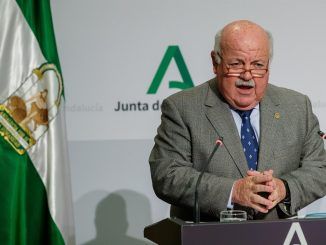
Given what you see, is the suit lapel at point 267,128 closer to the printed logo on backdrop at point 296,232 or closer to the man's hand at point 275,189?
the man's hand at point 275,189

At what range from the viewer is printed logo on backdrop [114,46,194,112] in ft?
14.3

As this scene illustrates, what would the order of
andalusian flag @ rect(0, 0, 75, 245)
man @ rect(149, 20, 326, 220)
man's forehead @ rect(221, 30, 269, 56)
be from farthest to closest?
1. andalusian flag @ rect(0, 0, 75, 245)
2. man's forehead @ rect(221, 30, 269, 56)
3. man @ rect(149, 20, 326, 220)

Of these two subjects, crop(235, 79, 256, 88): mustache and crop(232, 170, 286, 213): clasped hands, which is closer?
crop(232, 170, 286, 213): clasped hands

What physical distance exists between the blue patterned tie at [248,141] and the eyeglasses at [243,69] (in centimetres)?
24

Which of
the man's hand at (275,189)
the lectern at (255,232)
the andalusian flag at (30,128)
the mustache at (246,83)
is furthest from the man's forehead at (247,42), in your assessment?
the lectern at (255,232)

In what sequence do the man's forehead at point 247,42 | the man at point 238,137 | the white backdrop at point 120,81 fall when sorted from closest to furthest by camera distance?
the man at point 238,137, the man's forehead at point 247,42, the white backdrop at point 120,81

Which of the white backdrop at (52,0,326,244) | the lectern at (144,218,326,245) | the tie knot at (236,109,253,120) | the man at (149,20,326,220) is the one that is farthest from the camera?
the white backdrop at (52,0,326,244)

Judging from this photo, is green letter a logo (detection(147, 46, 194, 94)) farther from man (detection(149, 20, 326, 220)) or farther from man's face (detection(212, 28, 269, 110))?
man's face (detection(212, 28, 269, 110))

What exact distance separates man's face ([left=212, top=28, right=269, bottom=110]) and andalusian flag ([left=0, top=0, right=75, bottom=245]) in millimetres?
924

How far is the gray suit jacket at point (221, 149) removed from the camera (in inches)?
122

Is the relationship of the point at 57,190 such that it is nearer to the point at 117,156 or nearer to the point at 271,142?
the point at 117,156

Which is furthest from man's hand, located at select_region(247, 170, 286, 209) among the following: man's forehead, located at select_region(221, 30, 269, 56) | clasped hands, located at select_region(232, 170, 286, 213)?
man's forehead, located at select_region(221, 30, 269, 56)

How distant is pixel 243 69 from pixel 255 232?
107cm

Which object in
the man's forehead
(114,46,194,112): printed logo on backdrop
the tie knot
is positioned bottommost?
the tie knot
